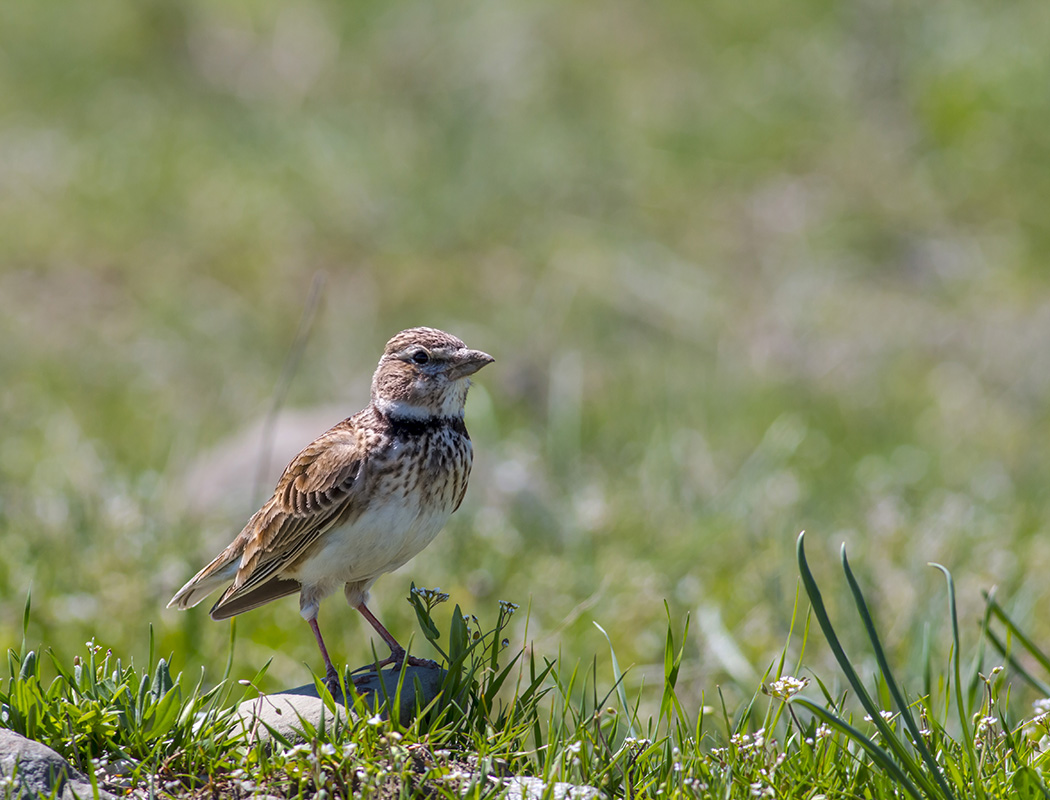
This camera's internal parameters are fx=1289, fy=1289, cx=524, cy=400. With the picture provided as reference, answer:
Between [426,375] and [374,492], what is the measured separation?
0.45 m

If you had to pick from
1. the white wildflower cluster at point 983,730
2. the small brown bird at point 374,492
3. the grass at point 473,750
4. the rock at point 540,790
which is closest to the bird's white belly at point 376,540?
the small brown bird at point 374,492

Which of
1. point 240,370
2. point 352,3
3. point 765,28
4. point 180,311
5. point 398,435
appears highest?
point 352,3

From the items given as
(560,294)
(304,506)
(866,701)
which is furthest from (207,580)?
(560,294)

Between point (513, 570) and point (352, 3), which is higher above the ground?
point (352, 3)

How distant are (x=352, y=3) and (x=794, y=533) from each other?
10991 millimetres

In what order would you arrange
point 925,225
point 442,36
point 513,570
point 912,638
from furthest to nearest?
point 442,36, point 925,225, point 513,570, point 912,638

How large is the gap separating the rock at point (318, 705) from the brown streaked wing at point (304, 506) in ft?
1.71

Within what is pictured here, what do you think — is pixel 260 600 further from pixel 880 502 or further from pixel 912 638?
pixel 880 502

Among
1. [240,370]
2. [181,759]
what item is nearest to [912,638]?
[181,759]

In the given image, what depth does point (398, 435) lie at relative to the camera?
428 centimetres

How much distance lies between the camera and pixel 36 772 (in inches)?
127

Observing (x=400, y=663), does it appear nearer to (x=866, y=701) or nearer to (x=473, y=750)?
(x=473, y=750)

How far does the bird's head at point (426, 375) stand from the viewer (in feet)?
14.3

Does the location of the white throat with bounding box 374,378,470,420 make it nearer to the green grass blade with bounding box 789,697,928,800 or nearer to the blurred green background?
the blurred green background
